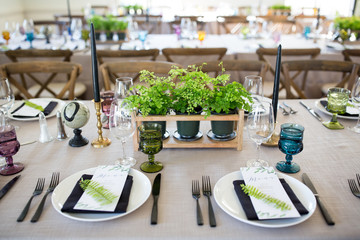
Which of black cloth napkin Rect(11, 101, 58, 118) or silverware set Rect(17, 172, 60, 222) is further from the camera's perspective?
Result: black cloth napkin Rect(11, 101, 58, 118)

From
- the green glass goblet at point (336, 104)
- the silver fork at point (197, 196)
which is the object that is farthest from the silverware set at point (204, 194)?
the green glass goblet at point (336, 104)

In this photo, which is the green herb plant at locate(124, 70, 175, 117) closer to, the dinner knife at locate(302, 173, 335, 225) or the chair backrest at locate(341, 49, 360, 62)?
the dinner knife at locate(302, 173, 335, 225)

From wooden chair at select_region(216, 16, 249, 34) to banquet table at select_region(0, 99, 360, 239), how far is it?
3378 millimetres

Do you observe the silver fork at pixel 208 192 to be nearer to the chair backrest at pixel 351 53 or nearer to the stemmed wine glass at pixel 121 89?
the stemmed wine glass at pixel 121 89

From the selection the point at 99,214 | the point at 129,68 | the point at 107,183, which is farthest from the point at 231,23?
the point at 99,214

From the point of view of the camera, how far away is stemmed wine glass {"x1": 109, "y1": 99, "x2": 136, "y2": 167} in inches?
41.4

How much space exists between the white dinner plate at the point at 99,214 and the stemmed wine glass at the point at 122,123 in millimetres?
108

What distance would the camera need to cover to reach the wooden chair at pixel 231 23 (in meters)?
4.57

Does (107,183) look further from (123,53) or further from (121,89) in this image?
(123,53)

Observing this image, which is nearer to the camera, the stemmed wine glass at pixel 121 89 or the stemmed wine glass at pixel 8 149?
the stemmed wine glass at pixel 8 149

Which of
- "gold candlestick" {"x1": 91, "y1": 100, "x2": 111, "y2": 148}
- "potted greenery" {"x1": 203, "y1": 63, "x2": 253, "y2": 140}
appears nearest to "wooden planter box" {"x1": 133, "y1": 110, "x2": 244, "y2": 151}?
"potted greenery" {"x1": 203, "y1": 63, "x2": 253, "y2": 140}

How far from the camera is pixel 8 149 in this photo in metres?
1.01

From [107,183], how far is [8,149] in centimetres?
34

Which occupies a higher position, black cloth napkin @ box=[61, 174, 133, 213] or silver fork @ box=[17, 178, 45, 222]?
black cloth napkin @ box=[61, 174, 133, 213]
